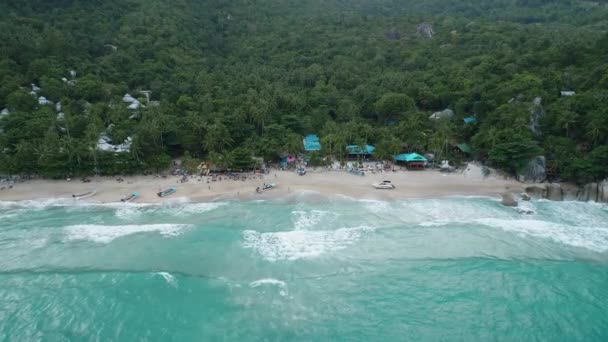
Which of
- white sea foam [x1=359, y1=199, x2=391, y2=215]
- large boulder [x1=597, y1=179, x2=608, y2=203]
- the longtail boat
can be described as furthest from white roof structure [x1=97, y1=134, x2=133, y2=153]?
large boulder [x1=597, y1=179, x2=608, y2=203]

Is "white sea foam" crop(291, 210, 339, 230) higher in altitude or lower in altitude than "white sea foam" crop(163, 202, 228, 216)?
lower

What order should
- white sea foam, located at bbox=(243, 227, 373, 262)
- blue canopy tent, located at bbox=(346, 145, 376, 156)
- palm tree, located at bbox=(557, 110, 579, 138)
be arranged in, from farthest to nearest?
blue canopy tent, located at bbox=(346, 145, 376, 156)
palm tree, located at bbox=(557, 110, 579, 138)
white sea foam, located at bbox=(243, 227, 373, 262)

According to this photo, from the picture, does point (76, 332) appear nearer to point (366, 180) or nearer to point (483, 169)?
point (366, 180)

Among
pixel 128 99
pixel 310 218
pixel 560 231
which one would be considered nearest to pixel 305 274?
pixel 310 218

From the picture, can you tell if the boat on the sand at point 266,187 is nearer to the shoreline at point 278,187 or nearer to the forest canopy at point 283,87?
the shoreline at point 278,187

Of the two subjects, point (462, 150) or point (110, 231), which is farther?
point (462, 150)

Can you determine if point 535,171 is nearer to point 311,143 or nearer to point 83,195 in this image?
point 311,143

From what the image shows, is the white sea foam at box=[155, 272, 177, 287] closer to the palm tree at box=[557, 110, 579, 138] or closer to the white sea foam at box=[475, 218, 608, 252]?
the white sea foam at box=[475, 218, 608, 252]
